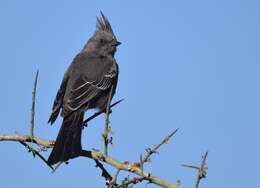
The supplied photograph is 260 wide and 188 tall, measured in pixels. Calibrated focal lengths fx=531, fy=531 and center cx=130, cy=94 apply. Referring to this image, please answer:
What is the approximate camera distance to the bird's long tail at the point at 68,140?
4680 millimetres

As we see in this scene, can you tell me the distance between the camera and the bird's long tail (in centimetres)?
468

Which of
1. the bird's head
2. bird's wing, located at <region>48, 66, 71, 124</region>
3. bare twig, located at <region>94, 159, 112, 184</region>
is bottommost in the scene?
→ bare twig, located at <region>94, 159, 112, 184</region>

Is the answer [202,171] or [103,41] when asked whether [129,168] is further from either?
[103,41]

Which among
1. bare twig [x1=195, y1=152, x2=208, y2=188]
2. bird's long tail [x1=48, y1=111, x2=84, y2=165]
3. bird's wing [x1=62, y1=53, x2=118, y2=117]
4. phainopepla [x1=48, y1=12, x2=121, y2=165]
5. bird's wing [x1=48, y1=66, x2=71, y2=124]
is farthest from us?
bird's wing [x1=62, y1=53, x2=118, y2=117]

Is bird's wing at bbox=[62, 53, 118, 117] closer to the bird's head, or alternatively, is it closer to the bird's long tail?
the bird's long tail

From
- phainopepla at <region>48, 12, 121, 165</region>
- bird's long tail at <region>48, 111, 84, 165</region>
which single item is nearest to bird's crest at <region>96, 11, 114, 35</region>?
phainopepla at <region>48, 12, 121, 165</region>

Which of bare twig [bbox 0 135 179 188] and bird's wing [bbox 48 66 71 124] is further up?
bird's wing [bbox 48 66 71 124]

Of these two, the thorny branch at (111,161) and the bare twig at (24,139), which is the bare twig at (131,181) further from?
the bare twig at (24,139)

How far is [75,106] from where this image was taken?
6.53 metres

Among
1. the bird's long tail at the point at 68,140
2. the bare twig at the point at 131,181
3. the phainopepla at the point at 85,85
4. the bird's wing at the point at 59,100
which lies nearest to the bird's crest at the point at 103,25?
the phainopepla at the point at 85,85

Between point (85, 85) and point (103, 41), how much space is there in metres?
1.73

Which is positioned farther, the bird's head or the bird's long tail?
the bird's head

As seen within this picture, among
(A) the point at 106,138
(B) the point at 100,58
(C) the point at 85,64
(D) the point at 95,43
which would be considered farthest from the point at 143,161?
(D) the point at 95,43

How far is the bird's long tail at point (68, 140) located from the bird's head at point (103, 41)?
2.27 meters
